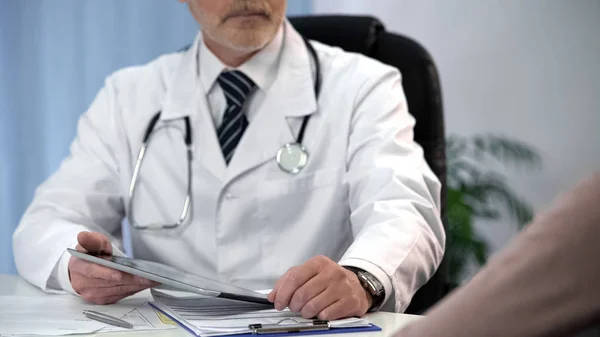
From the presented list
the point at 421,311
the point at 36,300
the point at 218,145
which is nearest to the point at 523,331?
the point at 36,300

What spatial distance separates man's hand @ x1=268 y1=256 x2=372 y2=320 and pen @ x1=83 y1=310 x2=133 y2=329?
0.20 m

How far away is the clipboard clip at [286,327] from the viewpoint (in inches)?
36.1

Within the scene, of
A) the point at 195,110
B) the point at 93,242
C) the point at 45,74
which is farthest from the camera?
the point at 45,74

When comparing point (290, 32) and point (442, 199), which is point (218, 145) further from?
point (442, 199)

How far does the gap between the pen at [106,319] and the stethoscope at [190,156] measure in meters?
0.56

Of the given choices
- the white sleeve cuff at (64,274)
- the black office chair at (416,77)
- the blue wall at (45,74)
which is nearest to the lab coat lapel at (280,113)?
the black office chair at (416,77)

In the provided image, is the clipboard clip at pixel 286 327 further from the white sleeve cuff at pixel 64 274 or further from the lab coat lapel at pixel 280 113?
the lab coat lapel at pixel 280 113

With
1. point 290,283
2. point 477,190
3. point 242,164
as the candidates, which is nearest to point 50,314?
point 290,283

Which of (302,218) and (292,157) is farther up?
(292,157)

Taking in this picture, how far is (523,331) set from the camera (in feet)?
1.09

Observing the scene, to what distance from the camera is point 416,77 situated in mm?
1653

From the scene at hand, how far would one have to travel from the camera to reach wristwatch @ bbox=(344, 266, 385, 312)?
112cm

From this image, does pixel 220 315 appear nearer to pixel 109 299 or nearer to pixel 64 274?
pixel 109 299

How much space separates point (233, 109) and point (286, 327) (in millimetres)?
811
